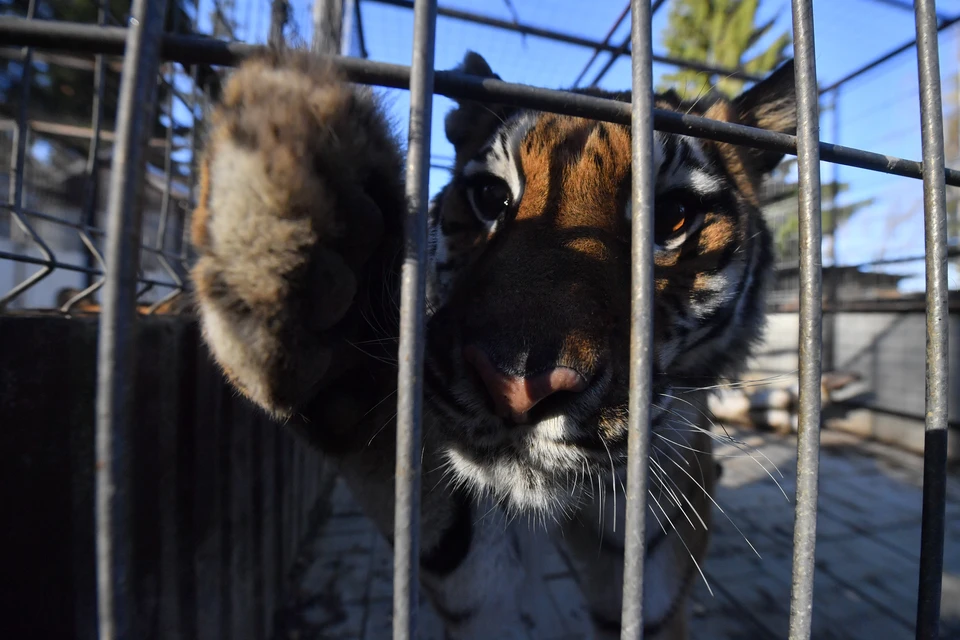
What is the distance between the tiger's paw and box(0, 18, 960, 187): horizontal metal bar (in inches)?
1.1

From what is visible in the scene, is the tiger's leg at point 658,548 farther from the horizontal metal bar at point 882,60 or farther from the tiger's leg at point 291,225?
the horizontal metal bar at point 882,60

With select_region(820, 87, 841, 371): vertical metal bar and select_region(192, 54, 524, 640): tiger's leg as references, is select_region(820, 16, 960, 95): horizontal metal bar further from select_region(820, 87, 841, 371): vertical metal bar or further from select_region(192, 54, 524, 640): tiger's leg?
select_region(192, 54, 524, 640): tiger's leg

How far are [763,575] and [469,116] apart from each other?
196 centimetres

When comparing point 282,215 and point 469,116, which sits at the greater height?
→ point 469,116

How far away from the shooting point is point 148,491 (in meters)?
0.84

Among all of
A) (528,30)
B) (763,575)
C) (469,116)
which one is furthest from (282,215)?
(528,30)

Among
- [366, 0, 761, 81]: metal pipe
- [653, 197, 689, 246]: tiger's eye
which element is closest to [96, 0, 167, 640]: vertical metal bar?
[653, 197, 689, 246]: tiger's eye

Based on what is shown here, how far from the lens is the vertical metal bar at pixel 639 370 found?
0.46 meters

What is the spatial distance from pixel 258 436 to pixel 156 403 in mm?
530

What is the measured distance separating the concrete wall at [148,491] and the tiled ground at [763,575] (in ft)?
0.99

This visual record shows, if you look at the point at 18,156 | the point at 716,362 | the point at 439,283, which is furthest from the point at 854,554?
the point at 18,156

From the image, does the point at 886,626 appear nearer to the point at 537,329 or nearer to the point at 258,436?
the point at 537,329

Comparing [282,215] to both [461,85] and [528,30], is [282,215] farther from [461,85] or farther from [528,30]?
[528,30]

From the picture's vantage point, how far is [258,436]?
4.49ft
